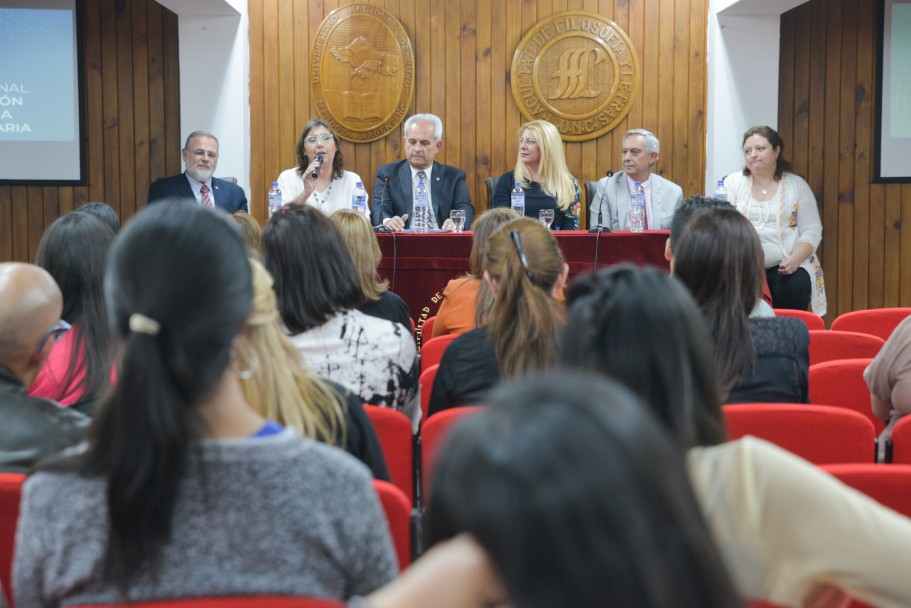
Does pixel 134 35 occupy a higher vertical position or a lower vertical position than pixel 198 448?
higher

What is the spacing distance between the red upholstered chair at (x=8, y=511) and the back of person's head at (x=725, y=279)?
5.09 feet

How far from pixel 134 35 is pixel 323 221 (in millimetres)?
5072

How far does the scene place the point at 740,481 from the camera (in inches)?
45.5

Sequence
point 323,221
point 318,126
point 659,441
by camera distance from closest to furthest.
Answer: point 659,441, point 323,221, point 318,126

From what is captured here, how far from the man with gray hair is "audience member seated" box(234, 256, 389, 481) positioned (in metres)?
4.55

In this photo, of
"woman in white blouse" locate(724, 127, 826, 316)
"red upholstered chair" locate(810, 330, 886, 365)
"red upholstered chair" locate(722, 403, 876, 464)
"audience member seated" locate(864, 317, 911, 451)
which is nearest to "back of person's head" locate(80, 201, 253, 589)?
"red upholstered chair" locate(722, 403, 876, 464)

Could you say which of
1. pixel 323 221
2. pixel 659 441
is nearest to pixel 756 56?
pixel 323 221

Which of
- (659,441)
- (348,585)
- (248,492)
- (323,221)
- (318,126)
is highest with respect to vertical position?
(318,126)

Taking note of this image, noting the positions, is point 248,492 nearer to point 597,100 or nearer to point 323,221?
point 323,221

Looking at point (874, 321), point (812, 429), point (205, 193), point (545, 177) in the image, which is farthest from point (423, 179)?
point (812, 429)

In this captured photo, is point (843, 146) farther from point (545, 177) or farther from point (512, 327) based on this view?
point (512, 327)

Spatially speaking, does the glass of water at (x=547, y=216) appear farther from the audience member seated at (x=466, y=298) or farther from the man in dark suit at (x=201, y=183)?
the audience member seated at (x=466, y=298)

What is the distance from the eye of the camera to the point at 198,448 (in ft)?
3.78

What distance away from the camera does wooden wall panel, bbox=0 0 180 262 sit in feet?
23.0
